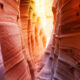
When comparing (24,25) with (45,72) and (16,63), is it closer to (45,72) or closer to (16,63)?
(45,72)

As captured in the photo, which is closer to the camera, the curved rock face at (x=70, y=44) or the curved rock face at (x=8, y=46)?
the curved rock face at (x=8, y=46)

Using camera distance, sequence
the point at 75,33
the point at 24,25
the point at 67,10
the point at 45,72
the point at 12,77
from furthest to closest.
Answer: the point at 24,25, the point at 45,72, the point at 67,10, the point at 75,33, the point at 12,77

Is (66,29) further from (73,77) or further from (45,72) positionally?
(45,72)

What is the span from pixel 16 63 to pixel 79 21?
1251 mm

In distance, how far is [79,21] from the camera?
7.34ft

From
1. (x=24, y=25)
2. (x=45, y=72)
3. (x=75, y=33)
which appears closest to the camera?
(x=75, y=33)

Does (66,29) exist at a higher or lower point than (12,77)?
higher

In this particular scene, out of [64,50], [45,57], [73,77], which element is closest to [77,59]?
[73,77]

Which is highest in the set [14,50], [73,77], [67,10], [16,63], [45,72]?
[67,10]

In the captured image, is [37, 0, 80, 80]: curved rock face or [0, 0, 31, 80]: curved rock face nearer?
[0, 0, 31, 80]: curved rock face

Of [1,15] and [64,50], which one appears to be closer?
[1,15]

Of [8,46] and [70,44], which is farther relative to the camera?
[70,44]

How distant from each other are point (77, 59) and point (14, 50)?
1.05m

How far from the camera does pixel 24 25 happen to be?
544 centimetres
